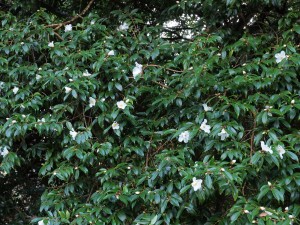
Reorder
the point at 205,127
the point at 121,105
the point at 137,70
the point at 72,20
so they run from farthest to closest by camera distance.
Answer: the point at 72,20 → the point at 137,70 → the point at 121,105 → the point at 205,127

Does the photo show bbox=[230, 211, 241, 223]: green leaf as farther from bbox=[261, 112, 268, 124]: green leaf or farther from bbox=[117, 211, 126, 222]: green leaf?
bbox=[117, 211, 126, 222]: green leaf

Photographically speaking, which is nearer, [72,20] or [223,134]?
[223,134]

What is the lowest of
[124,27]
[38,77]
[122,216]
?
[122,216]

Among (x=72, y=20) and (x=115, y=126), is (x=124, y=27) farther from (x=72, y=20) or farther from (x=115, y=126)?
(x=115, y=126)

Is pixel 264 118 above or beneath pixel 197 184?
above

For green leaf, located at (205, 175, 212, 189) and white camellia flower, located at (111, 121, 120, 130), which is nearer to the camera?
green leaf, located at (205, 175, 212, 189)

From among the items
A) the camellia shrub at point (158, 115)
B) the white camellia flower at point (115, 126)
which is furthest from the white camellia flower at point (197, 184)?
the white camellia flower at point (115, 126)

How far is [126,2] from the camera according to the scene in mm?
2775

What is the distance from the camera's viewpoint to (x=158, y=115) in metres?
2.09

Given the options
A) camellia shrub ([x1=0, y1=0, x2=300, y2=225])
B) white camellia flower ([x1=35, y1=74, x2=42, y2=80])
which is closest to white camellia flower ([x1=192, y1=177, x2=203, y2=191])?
camellia shrub ([x1=0, y1=0, x2=300, y2=225])

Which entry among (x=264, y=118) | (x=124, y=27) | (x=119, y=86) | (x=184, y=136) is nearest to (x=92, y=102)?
(x=119, y=86)

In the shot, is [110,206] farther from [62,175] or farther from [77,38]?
[77,38]

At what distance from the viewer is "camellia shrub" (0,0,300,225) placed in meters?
1.63

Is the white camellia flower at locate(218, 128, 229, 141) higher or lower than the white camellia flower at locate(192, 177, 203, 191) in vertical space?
higher
